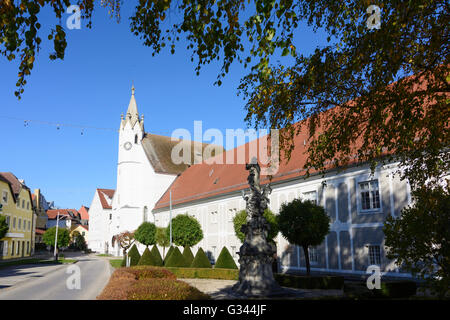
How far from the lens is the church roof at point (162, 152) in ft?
186

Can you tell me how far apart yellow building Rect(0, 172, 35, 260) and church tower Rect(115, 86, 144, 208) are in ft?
43.3

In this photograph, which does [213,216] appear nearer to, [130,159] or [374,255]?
[374,255]

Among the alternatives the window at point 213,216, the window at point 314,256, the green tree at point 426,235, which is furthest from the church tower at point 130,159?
the green tree at point 426,235

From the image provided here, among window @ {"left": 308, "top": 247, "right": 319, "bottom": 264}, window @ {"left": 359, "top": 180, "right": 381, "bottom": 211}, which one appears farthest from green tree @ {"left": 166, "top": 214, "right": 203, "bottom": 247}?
window @ {"left": 359, "top": 180, "right": 381, "bottom": 211}

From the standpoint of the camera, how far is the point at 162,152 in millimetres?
59812

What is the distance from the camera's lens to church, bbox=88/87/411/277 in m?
21.6

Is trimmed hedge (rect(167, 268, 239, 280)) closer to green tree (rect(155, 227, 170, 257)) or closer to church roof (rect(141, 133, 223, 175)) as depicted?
green tree (rect(155, 227, 170, 257))

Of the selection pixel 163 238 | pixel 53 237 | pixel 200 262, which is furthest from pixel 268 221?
pixel 53 237

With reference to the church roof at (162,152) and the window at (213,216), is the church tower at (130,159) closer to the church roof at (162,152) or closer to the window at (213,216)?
the church roof at (162,152)

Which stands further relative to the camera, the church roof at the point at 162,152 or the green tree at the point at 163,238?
the church roof at the point at 162,152

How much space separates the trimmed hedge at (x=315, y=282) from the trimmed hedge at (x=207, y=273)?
531cm
